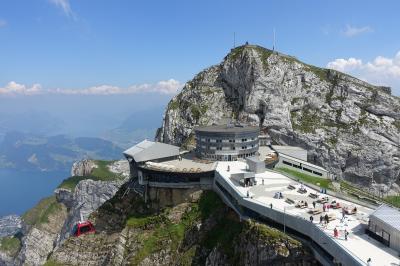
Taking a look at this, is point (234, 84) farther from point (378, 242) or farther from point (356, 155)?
point (378, 242)

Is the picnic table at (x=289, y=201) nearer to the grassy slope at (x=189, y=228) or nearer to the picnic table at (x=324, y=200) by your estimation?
the picnic table at (x=324, y=200)

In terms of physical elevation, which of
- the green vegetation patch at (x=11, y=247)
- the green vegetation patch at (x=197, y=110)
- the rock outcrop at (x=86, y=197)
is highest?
the green vegetation patch at (x=197, y=110)

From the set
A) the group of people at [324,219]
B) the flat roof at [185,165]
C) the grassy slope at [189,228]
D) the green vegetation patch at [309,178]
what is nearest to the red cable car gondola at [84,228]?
the grassy slope at [189,228]

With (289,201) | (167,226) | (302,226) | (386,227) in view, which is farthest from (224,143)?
(386,227)

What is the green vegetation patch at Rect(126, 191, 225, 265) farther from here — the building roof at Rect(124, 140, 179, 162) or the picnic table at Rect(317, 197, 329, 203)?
the picnic table at Rect(317, 197, 329, 203)

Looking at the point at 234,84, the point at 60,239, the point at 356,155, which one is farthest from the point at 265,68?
the point at 60,239

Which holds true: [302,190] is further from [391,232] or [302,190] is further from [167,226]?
[167,226]
